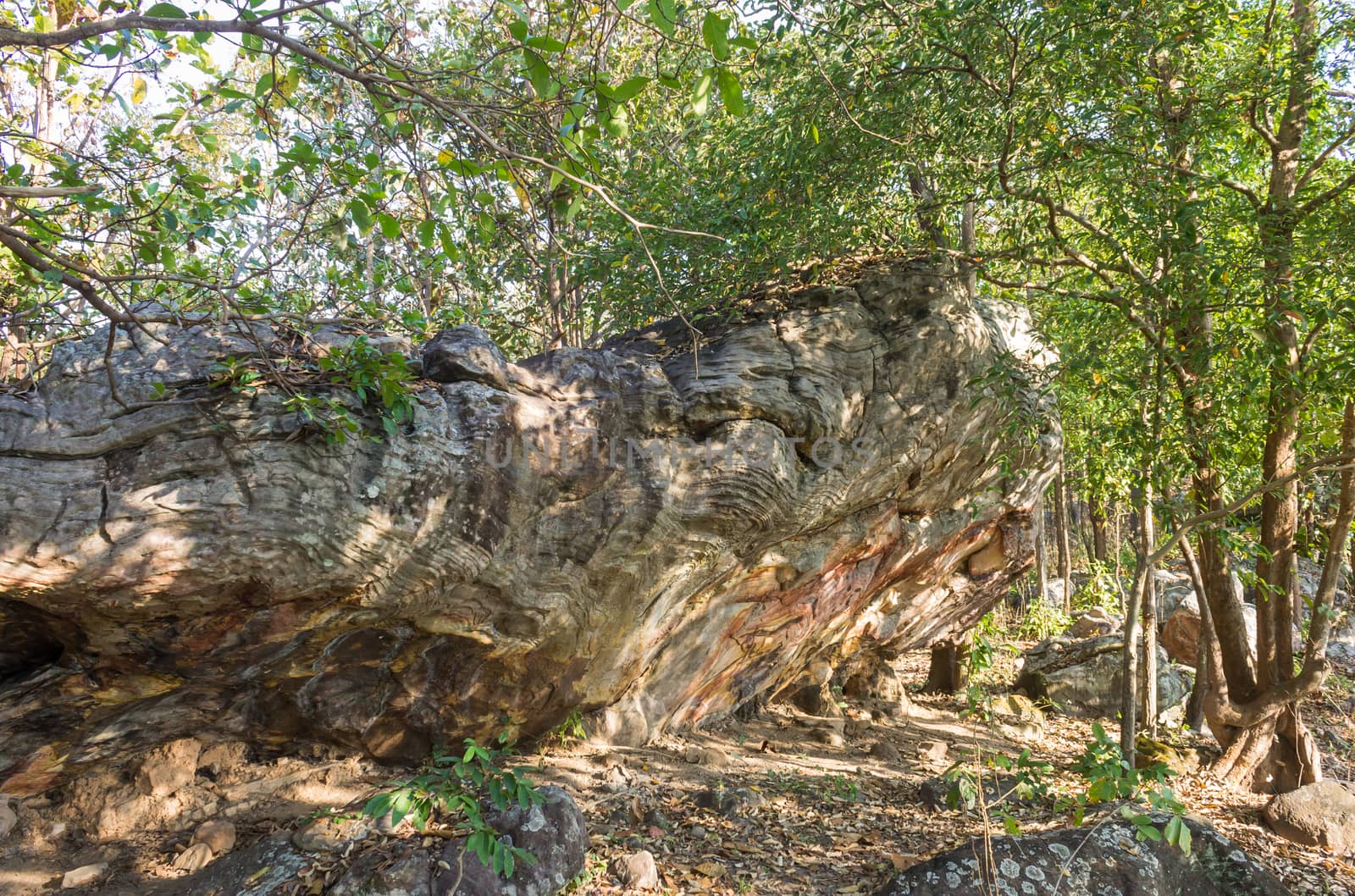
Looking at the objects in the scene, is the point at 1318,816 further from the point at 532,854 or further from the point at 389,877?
the point at 389,877

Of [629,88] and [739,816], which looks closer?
[629,88]

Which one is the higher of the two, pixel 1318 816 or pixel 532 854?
pixel 1318 816

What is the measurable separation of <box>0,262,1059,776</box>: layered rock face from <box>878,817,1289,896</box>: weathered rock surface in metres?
2.54

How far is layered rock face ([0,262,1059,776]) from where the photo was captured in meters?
4.00

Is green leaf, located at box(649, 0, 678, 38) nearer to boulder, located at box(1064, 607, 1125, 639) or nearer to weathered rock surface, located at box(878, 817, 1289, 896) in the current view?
weathered rock surface, located at box(878, 817, 1289, 896)

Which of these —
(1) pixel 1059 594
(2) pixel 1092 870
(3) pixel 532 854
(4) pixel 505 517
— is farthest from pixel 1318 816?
(1) pixel 1059 594

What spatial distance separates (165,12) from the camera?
8.19ft

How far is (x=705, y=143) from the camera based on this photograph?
8227 mm

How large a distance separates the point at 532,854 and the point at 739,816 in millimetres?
2047

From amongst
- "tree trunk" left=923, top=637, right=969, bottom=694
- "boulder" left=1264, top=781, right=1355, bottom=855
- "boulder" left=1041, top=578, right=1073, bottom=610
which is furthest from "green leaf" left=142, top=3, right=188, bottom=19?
"boulder" left=1041, top=578, right=1073, bottom=610

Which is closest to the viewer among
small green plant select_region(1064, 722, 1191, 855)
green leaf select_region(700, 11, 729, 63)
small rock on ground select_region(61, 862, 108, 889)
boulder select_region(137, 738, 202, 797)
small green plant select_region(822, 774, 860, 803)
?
green leaf select_region(700, 11, 729, 63)

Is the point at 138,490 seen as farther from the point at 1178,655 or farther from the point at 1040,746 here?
the point at 1178,655

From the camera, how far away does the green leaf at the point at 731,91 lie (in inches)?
100

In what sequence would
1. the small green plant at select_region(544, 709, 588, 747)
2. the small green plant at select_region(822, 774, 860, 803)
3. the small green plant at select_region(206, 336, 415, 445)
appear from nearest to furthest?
1. the small green plant at select_region(206, 336, 415, 445)
2. the small green plant at select_region(822, 774, 860, 803)
3. the small green plant at select_region(544, 709, 588, 747)
